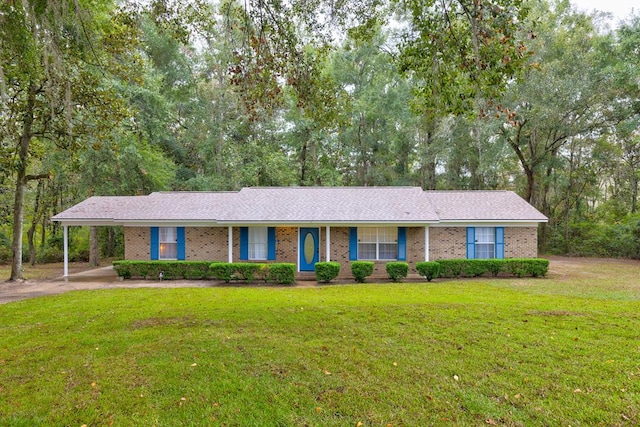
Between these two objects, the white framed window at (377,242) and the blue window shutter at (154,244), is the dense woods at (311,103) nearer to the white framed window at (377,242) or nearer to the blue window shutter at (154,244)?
the blue window shutter at (154,244)

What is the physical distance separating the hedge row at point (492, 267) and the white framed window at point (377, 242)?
6.74 ft

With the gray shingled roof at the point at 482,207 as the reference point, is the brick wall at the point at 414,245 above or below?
below

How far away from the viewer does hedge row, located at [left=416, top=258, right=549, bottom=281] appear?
45.9 ft

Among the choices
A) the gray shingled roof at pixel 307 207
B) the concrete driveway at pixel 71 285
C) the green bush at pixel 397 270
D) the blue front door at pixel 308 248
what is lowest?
the concrete driveway at pixel 71 285

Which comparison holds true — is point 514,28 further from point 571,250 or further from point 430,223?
point 571,250

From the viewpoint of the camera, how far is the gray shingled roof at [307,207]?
14.9m

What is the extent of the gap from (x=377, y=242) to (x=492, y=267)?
4.57 meters

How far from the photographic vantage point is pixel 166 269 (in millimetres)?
13891

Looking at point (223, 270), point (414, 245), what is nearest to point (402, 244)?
point (414, 245)

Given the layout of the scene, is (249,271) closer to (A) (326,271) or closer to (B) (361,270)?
(A) (326,271)

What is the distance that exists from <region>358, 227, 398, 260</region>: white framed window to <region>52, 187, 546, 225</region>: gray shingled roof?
762mm

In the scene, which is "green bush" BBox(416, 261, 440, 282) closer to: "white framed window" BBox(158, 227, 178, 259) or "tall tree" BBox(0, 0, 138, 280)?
"white framed window" BBox(158, 227, 178, 259)

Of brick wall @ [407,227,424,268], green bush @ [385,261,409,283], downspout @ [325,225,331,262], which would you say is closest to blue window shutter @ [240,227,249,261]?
downspout @ [325,225,331,262]

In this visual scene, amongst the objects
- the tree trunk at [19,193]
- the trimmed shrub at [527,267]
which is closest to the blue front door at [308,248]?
the trimmed shrub at [527,267]
